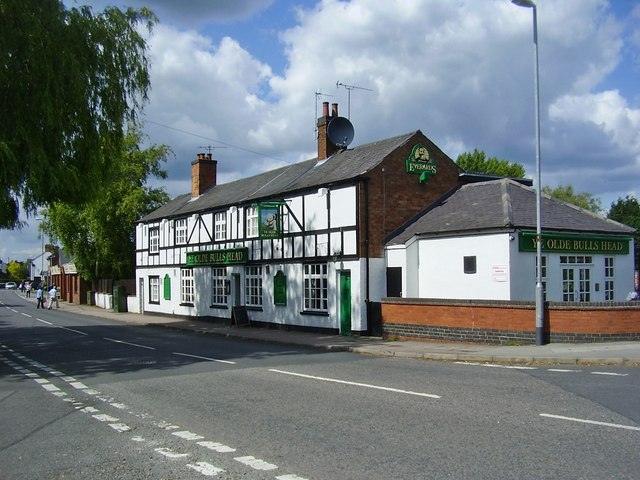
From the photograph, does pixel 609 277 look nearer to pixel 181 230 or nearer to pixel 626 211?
pixel 181 230

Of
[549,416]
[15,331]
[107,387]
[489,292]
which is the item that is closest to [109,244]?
[15,331]

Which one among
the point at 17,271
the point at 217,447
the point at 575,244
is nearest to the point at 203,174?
the point at 575,244

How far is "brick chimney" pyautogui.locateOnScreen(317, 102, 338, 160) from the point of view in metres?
28.0

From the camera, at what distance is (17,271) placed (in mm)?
170750

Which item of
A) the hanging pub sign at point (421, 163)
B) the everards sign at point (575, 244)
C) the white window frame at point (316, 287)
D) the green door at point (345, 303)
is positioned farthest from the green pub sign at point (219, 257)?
the everards sign at point (575, 244)

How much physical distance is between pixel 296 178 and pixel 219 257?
626 cm

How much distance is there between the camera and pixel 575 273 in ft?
70.5

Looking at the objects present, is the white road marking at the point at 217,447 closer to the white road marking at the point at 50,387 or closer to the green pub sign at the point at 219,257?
the white road marking at the point at 50,387

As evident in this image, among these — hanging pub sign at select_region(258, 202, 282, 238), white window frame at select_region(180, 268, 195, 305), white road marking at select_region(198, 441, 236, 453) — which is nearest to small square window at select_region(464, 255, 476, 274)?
hanging pub sign at select_region(258, 202, 282, 238)

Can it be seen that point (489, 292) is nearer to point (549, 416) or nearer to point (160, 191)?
point (549, 416)

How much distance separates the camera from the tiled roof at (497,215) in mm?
20719

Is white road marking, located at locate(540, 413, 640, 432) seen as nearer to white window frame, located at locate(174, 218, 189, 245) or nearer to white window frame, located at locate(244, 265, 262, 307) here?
white window frame, located at locate(244, 265, 262, 307)

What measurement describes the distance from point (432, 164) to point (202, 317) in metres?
15.2

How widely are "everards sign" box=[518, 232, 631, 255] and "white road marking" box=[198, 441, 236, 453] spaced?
1487cm
